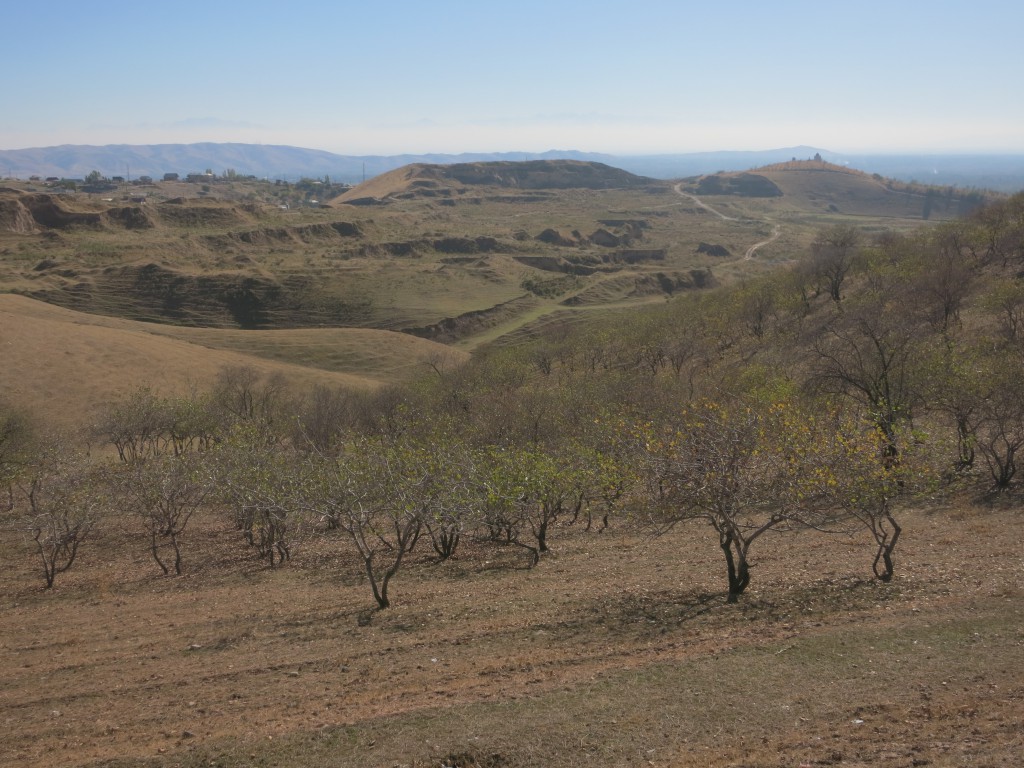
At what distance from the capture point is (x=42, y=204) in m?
123

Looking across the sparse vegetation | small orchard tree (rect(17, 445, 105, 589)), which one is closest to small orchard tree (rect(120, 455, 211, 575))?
the sparse vegetation

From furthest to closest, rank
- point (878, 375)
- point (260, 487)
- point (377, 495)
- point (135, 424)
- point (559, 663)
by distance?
1. point (135, 424)
2. point (878, 375)
3. point (260, 487)
4. point (377, 495)
5. point (559, 663)

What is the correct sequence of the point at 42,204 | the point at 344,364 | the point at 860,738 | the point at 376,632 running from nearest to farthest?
the point at 860,738, the point at 376,632, the point at 344,364, the point at 42,204

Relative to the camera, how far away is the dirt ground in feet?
37.6

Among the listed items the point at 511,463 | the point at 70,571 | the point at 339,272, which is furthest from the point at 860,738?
the point at 339,272

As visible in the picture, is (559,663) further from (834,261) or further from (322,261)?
(322,261)

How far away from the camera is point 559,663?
582 inches

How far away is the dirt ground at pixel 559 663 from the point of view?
1146cm

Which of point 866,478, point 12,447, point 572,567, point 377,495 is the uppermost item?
point 866,478

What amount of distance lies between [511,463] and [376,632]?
22.4ft

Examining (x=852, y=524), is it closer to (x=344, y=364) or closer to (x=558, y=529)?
(x=558, y=529)

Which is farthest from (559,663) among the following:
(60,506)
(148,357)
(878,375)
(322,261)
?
(322,261)

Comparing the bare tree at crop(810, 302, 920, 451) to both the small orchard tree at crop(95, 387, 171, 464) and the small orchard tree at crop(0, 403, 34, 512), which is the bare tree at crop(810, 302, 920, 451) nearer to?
the small orchard tree at crop(95, 387, 171, 464)

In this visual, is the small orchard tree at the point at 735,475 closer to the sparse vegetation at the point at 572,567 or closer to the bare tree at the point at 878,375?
the sparse vegetation at the point at 572,567
